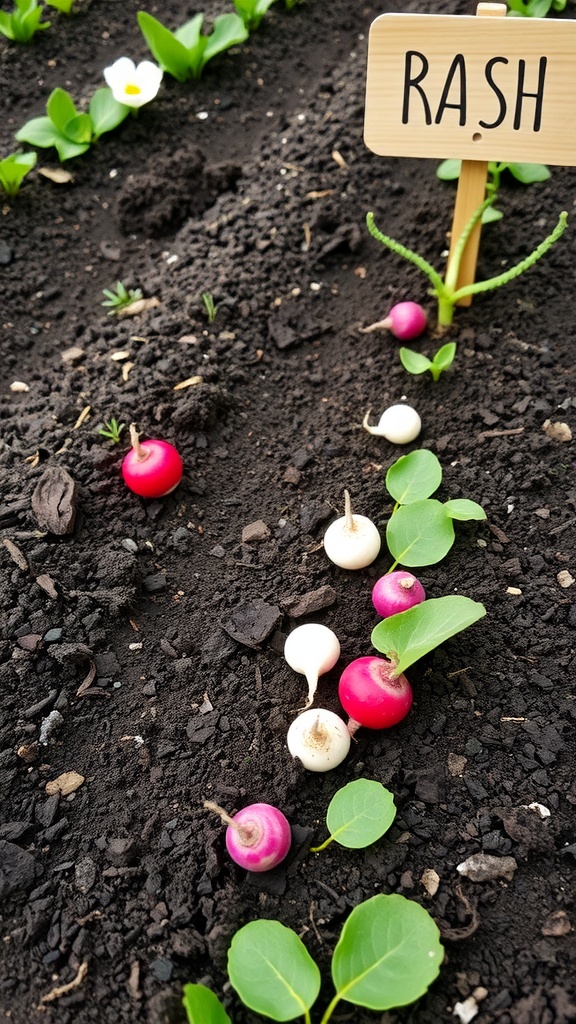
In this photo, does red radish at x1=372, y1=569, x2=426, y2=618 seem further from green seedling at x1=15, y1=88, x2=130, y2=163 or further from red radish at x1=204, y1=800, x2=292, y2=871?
green seedling at x1=15, y1=88, x2=130, y2=163

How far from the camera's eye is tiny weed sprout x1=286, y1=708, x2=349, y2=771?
1413mm

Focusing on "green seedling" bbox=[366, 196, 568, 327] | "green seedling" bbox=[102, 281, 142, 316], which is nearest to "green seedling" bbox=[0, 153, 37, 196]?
"green seedling" bbox=[102, 281, 142, 316]

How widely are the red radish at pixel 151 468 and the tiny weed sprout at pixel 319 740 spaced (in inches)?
26.6

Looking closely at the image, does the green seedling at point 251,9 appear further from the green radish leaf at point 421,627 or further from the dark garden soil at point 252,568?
the green radish leaf at point 421,627

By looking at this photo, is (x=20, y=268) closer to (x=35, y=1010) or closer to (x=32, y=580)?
(x=32, y=580)

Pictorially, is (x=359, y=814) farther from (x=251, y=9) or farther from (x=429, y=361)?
(x=251, y=9)

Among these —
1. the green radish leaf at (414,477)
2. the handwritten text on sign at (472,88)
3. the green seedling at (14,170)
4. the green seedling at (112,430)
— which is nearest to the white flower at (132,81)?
the green seedling at (14,170)

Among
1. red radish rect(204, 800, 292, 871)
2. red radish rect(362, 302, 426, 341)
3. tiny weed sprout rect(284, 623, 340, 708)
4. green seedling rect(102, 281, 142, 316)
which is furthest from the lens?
green seedling rect(102, 281, 142, 316)

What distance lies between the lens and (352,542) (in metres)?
1.71

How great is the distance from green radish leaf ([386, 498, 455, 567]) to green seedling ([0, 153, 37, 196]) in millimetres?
1861

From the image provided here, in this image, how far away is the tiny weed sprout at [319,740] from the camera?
1413 millimetres

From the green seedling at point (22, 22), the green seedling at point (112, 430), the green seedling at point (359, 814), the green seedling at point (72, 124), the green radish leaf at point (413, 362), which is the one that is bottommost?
the green seedling at point (359, 814)

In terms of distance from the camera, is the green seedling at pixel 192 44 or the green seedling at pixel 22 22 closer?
the green seedling at pixel 192 44

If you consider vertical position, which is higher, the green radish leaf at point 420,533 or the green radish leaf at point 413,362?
the green radish leaf at point 413,362
